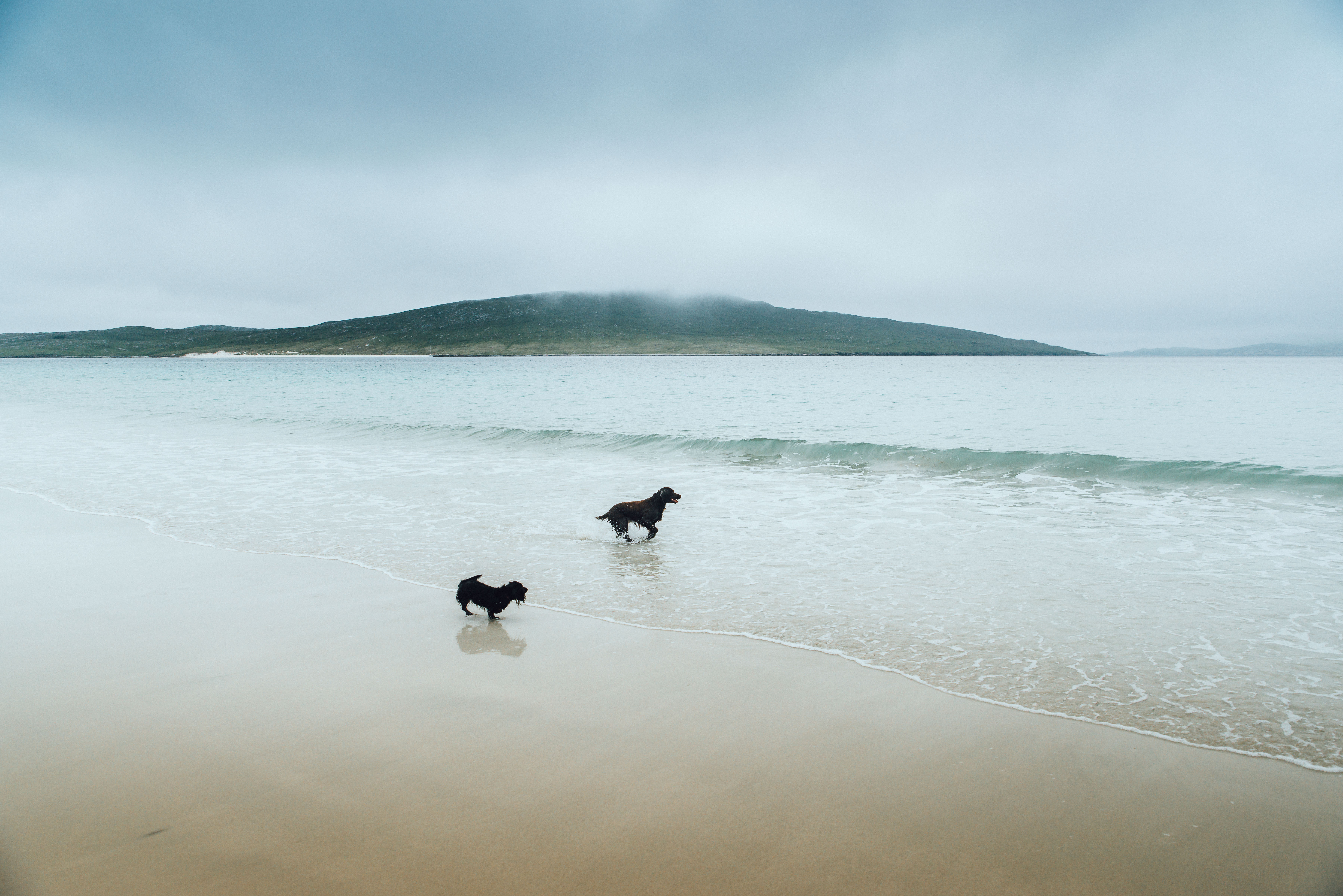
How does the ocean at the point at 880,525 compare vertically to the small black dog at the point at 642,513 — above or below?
below

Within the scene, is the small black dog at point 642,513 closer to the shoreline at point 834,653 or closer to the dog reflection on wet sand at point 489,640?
the shoreline at point 834,653

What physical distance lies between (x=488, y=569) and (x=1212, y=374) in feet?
328

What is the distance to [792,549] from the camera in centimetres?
902

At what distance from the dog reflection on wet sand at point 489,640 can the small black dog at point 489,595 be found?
0.54 feet

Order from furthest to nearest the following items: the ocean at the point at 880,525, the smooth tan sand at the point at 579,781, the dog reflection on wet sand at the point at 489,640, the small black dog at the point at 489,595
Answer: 1. the small black dog at the point at 489,595
2. the dog reflection on wet sand at the point at 489,640
3. the ocean at the point at 880,525
4. the smooth tan sand at the point at 579,781

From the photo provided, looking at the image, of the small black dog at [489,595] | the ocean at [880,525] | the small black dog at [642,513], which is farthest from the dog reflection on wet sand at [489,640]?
the small black dog at [642,513]

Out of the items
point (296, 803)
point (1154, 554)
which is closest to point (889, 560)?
point (1154, 554)

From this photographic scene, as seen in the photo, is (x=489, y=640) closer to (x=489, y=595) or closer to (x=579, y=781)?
(x=489, y=595)

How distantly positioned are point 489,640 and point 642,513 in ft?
12.3

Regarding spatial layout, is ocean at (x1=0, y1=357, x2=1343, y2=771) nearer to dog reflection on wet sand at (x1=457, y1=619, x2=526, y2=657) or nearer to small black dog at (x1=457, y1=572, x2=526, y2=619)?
small black dog at (x1=457, y1=572, x2=526, y2=619)

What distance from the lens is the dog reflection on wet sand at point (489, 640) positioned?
5801 mm

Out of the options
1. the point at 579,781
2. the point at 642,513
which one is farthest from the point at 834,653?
the point at 642,513

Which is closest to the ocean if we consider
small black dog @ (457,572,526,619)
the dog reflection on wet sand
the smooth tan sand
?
small black dog @ (457,572,526,619)

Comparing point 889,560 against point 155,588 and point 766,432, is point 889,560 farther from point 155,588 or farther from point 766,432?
point 766,432
